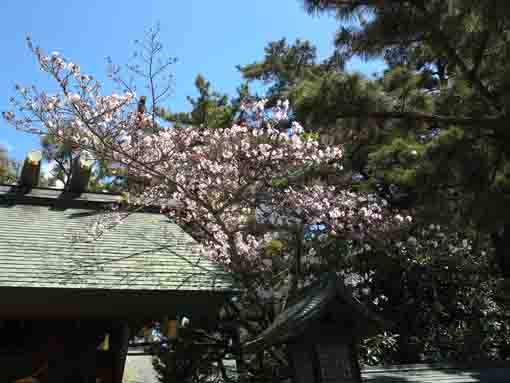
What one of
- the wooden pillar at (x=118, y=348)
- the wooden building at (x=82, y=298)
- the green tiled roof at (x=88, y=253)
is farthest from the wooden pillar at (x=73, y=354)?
the green tiled roof at (x=88, y=253)

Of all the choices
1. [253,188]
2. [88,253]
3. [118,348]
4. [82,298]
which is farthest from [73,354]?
[253,188]

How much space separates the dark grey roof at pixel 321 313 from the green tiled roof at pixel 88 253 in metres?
0.69

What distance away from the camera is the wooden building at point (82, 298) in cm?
354

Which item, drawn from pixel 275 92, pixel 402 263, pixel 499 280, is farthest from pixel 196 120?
pixel 499 280

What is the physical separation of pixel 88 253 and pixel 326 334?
2810 millimetres

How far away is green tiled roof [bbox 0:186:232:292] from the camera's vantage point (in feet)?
12.2

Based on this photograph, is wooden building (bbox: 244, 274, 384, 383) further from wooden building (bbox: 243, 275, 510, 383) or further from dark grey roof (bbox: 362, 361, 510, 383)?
dark grey roof (bbox: 362, 361, 510, 383)

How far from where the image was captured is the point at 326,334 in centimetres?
355

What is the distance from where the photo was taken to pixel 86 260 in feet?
13.6

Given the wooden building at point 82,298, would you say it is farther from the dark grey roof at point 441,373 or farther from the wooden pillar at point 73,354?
the dark grey roof at point 441,373

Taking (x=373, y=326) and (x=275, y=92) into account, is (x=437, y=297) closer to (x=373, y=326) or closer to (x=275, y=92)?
(x=373, y=326)

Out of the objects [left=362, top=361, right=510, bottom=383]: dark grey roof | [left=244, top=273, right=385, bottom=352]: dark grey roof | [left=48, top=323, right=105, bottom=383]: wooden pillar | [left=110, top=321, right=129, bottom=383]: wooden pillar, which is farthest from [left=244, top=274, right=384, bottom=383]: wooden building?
[left=48, top=323, right=105, bottom=383]: wooden pillar

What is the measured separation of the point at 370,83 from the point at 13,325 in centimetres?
509

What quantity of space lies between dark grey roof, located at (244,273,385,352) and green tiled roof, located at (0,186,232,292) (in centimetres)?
69
